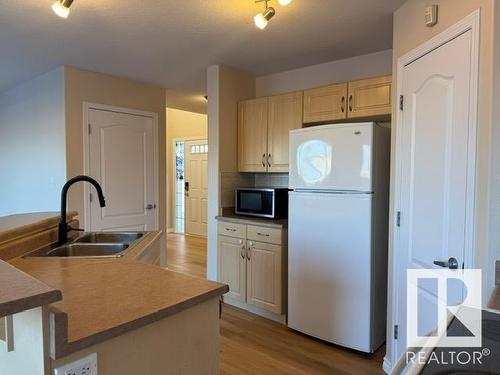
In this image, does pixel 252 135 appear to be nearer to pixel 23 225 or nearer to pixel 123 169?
pixel 123 169

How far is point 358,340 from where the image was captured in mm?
2633

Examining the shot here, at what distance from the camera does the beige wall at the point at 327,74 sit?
3242 millimetres

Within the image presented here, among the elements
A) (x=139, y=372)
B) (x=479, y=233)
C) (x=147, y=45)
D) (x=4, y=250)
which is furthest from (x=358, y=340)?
(x=147, y=45)

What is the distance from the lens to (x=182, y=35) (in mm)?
2805

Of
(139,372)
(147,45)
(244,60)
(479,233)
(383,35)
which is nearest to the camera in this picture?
(139,372)

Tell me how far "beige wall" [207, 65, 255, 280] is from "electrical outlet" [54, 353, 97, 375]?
109 inches

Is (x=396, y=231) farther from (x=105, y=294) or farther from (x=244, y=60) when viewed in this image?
(x=244, y=60)

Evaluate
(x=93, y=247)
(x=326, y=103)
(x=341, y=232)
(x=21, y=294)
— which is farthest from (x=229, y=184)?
(x=21, y=294)

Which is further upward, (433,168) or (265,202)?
(433,168)

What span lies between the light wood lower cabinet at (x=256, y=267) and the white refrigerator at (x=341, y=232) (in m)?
0.20

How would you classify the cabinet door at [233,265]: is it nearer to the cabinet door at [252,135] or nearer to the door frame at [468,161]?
the cabinet door at [252,135]

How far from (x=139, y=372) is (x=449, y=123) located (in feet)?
5.86

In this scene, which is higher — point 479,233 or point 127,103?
point 127,103

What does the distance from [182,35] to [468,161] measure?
2.20 m
